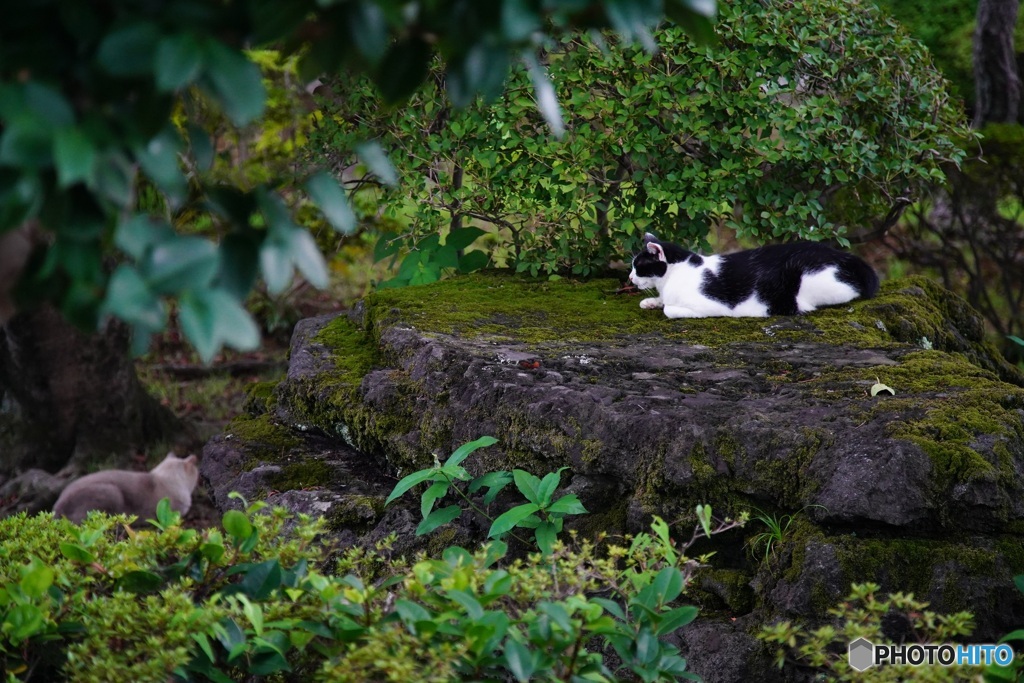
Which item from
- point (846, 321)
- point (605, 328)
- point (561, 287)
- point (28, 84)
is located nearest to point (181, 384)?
point (561, 287)

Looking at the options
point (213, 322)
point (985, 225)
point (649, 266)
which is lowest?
point (985, 225)

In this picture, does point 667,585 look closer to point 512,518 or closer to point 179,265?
point 512,518

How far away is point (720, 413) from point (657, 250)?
161cm

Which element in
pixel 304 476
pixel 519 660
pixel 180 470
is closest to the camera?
pixel 519 660

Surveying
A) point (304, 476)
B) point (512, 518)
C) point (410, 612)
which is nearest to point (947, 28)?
point (304, 476)

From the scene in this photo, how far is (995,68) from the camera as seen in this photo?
883 centimetres

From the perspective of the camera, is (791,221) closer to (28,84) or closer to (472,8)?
(472,8)

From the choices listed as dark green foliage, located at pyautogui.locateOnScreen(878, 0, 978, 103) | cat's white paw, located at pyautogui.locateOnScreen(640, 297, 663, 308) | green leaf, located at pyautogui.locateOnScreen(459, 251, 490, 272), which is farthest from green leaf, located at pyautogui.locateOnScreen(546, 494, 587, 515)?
dark green foliage, located at pyautogui.locateOnScreen(878, 0, 978, 103)

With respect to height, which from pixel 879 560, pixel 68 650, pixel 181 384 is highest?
pixel 68 650

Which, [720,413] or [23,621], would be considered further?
[720,413]

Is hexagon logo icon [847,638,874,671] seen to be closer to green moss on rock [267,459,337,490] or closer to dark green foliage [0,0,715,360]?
dark green foliage [0,0,715,360]

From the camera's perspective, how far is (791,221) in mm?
4957

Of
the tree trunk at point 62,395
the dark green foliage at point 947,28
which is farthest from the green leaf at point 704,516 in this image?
the dark green foliage at point 947,28

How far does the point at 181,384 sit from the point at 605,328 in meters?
5.01
